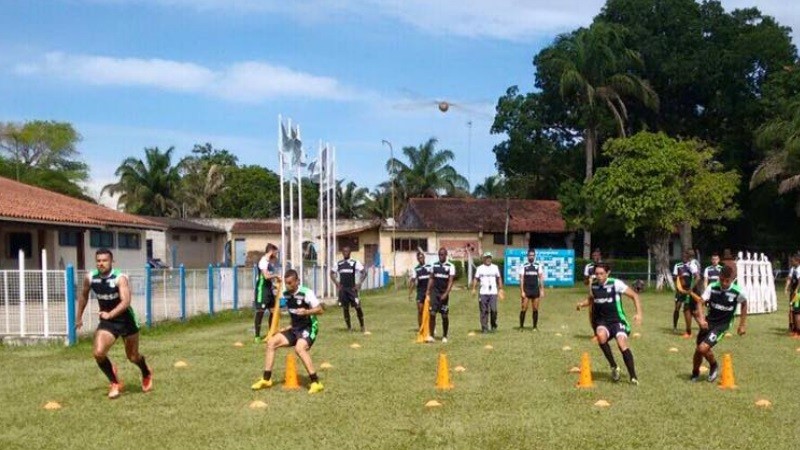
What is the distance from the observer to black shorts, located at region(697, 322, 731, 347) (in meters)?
12.8

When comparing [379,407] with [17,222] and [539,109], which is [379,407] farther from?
[539,109]

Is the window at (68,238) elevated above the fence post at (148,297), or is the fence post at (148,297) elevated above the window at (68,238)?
the window at (68,238)

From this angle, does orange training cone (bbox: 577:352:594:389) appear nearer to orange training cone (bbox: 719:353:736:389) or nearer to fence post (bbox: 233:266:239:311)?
orange training cone (bbox: 719:353:736:389)

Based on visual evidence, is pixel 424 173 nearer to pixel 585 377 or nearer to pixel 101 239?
pixel 101 239

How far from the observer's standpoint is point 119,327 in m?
11.3

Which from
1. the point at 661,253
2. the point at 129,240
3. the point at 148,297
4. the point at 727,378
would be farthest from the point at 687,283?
the point at 129,240

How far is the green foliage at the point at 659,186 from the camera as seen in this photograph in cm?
4122

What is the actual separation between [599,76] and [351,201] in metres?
31.6

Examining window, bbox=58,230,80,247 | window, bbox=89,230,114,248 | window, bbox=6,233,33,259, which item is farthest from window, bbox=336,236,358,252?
window, bbox=6,233,33,259

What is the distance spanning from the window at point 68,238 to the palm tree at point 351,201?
44447 mm

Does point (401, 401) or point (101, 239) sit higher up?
point (101, 239)

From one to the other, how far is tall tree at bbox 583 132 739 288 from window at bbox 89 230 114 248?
70.9 ft

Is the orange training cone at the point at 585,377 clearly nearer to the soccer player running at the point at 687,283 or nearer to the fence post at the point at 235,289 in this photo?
the soccer player running at the point at 687,283

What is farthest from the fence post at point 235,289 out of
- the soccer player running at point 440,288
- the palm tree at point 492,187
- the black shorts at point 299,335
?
the palm tree at point 492,187
